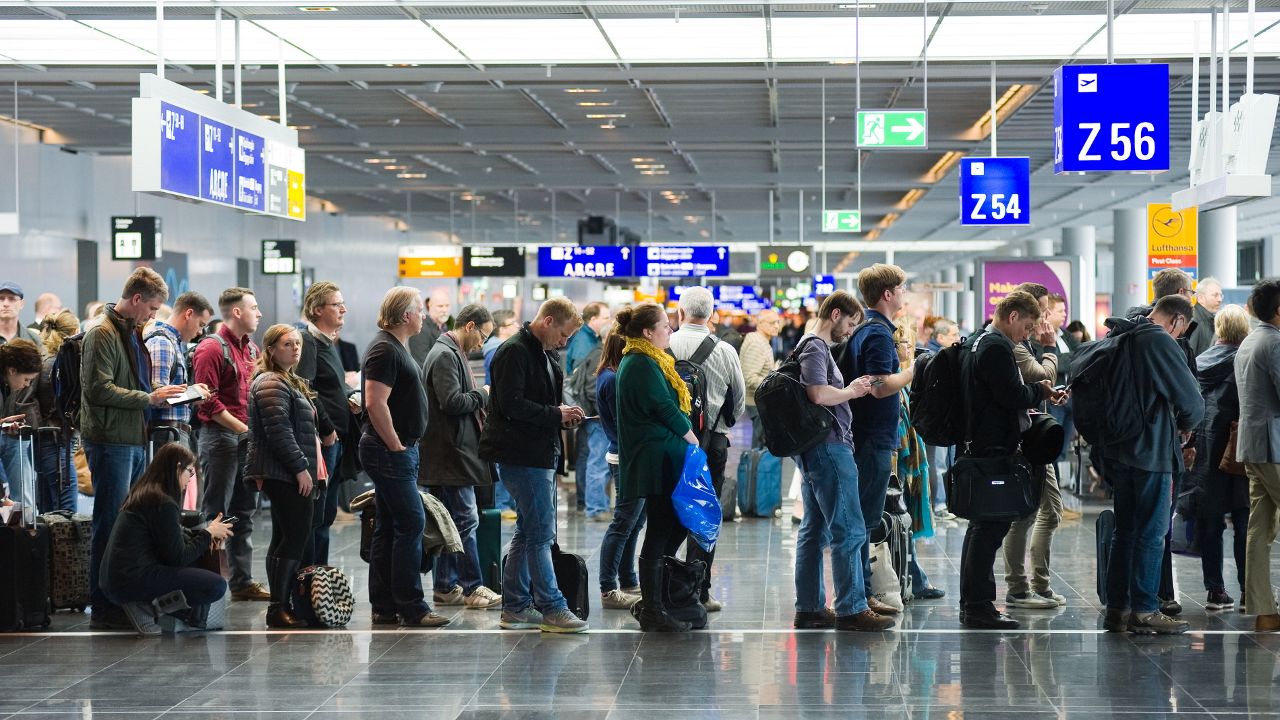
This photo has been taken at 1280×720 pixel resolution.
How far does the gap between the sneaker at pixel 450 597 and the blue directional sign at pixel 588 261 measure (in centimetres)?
1798

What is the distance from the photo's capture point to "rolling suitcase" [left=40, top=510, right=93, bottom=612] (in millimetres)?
7328

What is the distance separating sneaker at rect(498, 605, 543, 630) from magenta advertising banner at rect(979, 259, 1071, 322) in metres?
11.4

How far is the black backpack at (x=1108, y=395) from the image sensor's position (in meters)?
6.47

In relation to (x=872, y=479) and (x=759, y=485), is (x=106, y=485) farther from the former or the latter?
(x=759, y=485)

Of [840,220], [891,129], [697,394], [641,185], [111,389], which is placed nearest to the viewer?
[111,389]

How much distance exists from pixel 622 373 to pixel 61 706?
2.79 meters

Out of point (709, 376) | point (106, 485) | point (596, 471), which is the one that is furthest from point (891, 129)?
point (106, 485)

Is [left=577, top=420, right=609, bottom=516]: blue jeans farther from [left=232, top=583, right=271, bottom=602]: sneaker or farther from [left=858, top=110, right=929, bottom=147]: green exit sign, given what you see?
[left=232, top=583, right=271, bottom=602]: sneaker

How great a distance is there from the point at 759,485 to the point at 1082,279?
12.0 meters

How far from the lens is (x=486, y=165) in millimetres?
23156

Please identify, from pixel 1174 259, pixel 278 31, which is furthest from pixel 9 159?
pixel 1174 259

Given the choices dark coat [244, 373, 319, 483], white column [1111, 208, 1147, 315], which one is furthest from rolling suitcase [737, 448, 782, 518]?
white column [1111, 208, 1147, 315]

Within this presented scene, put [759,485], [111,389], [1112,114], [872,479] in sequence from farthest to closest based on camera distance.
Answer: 1. [759,485]
2. [1112,114]
3. [111,389]
4. [872,479]

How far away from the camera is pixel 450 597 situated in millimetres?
7672
